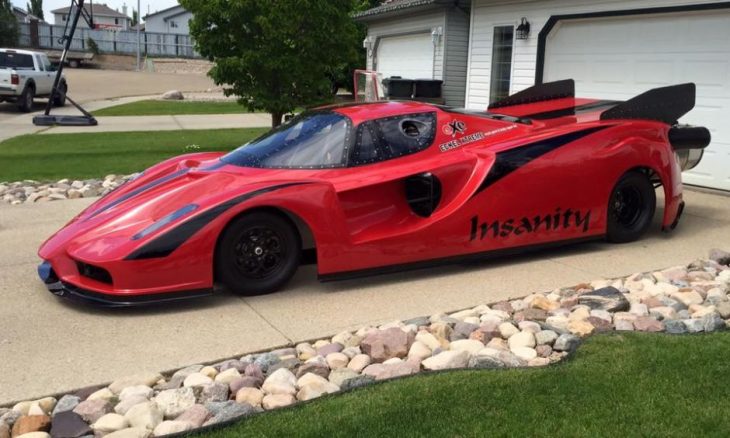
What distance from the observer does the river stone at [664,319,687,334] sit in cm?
420

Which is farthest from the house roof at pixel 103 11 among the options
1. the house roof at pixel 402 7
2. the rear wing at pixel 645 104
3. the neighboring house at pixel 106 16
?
the rear wing at pixel 645 104

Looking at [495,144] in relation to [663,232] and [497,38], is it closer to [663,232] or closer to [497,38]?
[663,232]

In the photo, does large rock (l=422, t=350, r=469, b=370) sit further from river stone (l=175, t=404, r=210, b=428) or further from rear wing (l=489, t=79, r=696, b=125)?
rear wing (l=489, t=79, r=696, b=125)

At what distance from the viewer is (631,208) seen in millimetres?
6461

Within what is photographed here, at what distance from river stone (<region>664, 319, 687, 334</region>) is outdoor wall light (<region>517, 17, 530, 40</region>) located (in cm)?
817

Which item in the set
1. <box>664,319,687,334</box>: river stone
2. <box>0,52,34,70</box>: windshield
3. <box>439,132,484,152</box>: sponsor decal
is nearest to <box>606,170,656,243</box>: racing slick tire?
<box>439,132,484,152</box>: sponsor decal

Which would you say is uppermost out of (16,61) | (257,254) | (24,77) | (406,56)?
(406,56)

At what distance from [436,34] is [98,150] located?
815 cm

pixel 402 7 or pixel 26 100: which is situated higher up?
pixel 402 7

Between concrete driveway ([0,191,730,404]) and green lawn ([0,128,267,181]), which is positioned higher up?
green lawn ([0,128,267,181])

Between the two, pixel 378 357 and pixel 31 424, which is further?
pixel 378 357

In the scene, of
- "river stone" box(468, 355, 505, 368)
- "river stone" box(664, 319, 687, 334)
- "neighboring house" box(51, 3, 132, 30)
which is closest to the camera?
"river stone" box(468, 355, 505, 368)

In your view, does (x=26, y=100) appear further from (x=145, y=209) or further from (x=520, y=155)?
(x=520, y=155)

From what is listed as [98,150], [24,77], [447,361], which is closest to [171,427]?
[447,361]
